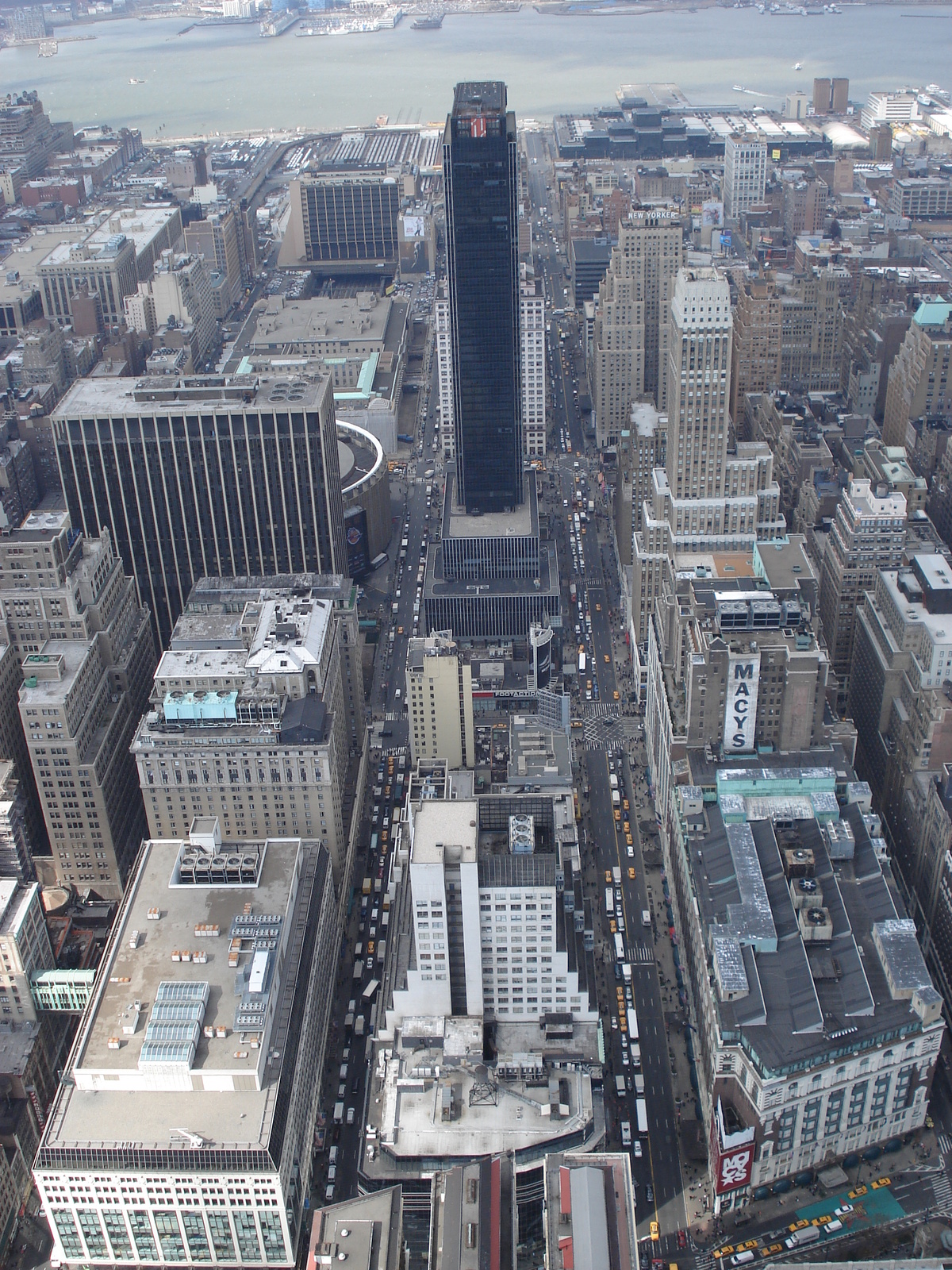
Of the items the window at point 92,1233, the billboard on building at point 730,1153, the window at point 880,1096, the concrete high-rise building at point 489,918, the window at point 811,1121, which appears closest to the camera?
the window at point 92,1233

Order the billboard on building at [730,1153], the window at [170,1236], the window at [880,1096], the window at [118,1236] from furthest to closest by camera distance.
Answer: the window at [880,1096], the billboard on building at [730,1153], the window at [118,1236], the window at [170,1236]

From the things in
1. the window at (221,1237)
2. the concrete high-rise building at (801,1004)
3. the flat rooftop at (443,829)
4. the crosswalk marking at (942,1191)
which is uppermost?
the flat rooftop at (443,829)

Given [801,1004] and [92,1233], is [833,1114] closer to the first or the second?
[801,1004]

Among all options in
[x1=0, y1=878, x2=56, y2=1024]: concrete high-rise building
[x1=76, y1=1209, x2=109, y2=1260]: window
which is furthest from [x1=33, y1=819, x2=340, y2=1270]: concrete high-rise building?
[x1=0, y1=878, x2=56, y2=1024]: concrete high-rise building

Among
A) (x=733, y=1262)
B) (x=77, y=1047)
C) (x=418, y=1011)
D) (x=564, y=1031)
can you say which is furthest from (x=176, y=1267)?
(x=733, y=1262)

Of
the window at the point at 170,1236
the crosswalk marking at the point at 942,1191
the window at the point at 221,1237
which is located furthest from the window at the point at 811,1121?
the window at the point at 170,1236

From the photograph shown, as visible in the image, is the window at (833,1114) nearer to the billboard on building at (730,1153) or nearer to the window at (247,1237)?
the billboard on building at (730,1153)

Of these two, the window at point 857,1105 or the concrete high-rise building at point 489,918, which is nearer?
the concrete high-rise building at point 489,918
